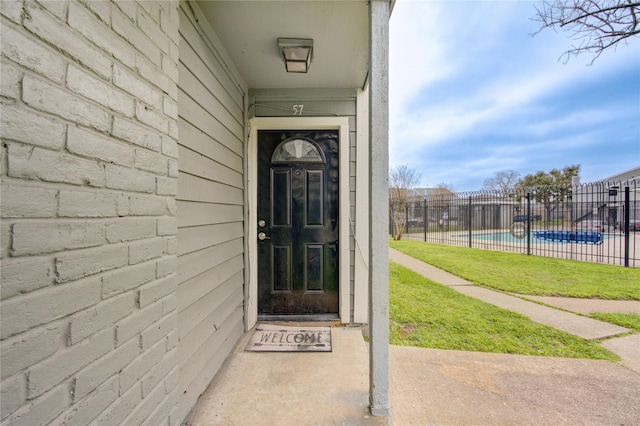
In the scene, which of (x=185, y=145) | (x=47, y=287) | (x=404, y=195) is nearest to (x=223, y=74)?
(x=185, y=145)

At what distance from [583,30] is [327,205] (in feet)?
12.5

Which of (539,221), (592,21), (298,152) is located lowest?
(539,221)

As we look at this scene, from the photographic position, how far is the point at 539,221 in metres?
7.19

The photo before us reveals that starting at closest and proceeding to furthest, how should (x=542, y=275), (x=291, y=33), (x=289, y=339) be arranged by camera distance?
1. (x=291, y=33)
2. (x=289, y=339)
3. (x=542, y=275)

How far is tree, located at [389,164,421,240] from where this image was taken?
10523 millimetres

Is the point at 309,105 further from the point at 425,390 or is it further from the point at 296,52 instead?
the point at 425,390

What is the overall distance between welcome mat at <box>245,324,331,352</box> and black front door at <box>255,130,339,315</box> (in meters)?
0.23

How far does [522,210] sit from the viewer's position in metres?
7.41

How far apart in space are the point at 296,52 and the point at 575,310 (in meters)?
4.14

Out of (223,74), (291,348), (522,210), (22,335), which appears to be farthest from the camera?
(522,210)

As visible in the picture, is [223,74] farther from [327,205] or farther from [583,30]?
[583,30]

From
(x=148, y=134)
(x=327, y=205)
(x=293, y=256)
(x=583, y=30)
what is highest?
(x=583, y=30)

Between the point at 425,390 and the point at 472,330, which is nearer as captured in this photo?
the point at 425,390

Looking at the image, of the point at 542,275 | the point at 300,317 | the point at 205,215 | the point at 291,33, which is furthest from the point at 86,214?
the point at 542,275
